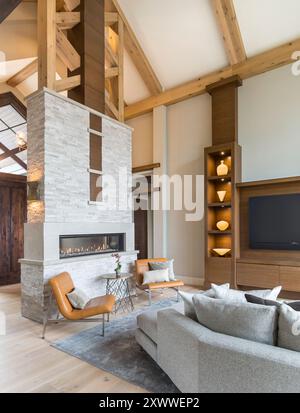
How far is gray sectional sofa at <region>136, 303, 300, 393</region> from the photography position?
5.09 feet

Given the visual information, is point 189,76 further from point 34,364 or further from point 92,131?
point 34,364

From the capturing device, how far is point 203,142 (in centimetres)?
628

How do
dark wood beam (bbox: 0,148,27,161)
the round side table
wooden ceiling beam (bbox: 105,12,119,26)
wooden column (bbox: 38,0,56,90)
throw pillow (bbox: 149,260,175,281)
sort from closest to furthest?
wooden column (bbox: 38,0,56,90) → the round side table → throw pillow (bbox: 149,260,175,281) → wooden ceiling beam (bbox: 105,12,119,26) → dark wood beam (bbox: 0,148,27,161)

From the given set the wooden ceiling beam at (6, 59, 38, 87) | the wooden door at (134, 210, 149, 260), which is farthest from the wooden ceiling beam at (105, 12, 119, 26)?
the wooden door at (134, 210, 149, 260)

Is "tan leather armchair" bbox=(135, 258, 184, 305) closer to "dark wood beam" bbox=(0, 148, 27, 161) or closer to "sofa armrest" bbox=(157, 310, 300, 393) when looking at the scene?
"sofa armrest" bbox=(157, 310, 300, 393)

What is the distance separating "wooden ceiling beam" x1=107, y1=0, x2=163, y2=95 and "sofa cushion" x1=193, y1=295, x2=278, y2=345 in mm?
5990

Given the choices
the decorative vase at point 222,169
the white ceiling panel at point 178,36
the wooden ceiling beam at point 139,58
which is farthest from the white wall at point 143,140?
the decorative vase at point 222,169

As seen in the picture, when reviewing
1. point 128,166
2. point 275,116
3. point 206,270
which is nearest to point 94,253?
point 128,166

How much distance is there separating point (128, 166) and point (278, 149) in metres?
2.94

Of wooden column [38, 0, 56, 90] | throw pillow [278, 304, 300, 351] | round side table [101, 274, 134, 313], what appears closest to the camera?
throw pillow [278, 304, 300, 351]

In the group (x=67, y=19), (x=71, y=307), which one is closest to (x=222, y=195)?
(x=71, y=307)

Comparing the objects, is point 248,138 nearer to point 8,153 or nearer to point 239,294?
point 239,294

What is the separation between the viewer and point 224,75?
586 cm

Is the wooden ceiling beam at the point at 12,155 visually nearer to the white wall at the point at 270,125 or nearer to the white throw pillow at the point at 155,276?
the white throw pillow at the point at 155,276
